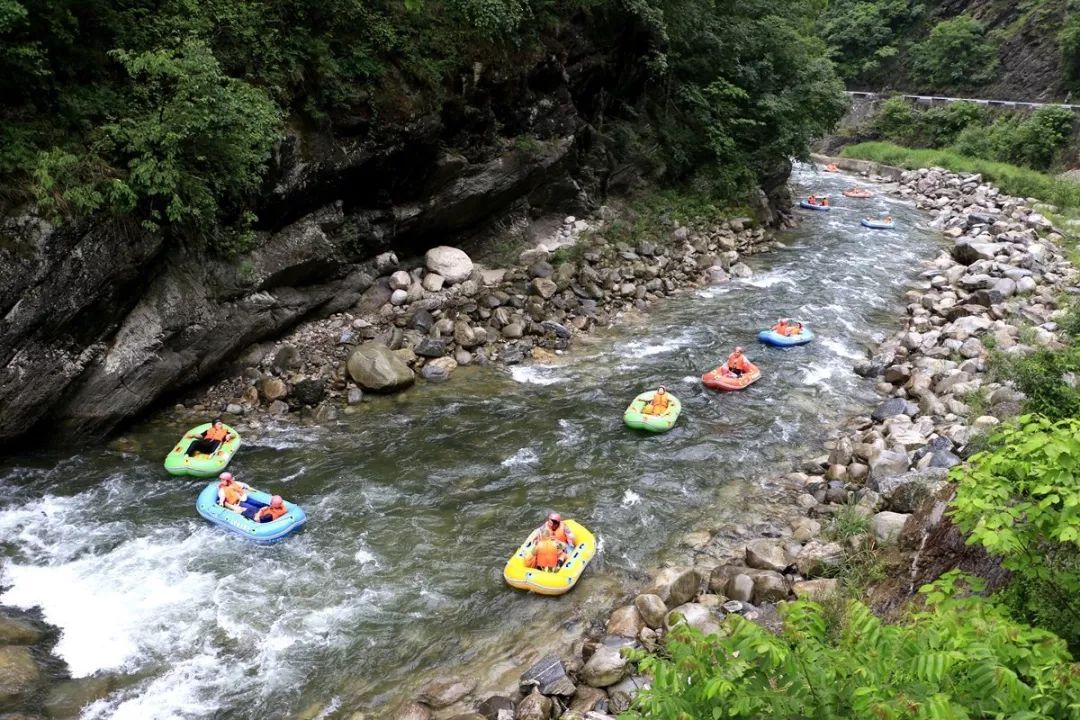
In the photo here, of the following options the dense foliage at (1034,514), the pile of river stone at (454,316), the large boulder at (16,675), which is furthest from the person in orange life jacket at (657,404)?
the large boulder at (16,675)

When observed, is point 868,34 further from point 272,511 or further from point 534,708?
point 534,708

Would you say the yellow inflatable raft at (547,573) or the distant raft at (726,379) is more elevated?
the yellow inflatable raft at (547,573)

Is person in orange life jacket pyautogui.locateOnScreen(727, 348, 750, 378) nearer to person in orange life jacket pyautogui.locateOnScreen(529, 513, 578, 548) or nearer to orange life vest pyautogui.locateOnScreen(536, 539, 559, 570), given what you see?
person in orange life jacket pyautogui.locateOnScreen(529, 513, 578, 548)

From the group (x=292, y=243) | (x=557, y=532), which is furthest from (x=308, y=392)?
(x=557, y=532)

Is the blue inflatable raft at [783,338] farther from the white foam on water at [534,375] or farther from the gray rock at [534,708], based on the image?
→ the gray rock at [534,708]

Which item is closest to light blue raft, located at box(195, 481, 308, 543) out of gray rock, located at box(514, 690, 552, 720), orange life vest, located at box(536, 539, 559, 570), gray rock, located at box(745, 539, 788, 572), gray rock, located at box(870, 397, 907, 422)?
orange life vest, located at box(536, 539, 559, 570)

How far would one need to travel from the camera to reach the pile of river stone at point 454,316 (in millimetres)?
13031

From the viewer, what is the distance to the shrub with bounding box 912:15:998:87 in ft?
140

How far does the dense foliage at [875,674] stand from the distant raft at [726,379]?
967 cm

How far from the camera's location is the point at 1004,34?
4234 cm

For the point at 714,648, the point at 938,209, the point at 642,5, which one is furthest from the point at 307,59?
the point at 938,209

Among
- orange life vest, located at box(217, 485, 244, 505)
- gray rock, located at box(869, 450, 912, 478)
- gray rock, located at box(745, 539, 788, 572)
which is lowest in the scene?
gray rock, located at box(869, 450, 912, 478)

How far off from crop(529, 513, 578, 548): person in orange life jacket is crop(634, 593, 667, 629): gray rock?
4.15 ft

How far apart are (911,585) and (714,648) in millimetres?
4009
